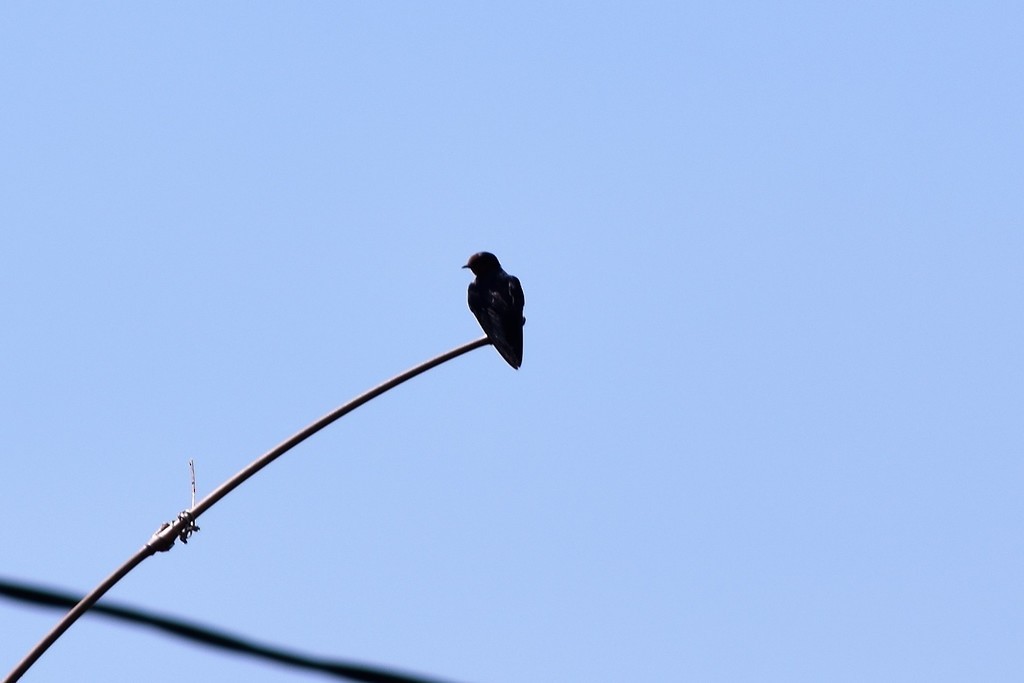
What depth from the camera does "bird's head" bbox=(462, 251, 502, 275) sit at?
13.3 metres

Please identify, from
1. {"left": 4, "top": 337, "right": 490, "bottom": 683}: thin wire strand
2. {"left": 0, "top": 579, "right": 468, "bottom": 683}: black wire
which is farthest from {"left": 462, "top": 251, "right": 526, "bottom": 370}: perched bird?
{"left": 0, "top": 579, "right": 468, "bottom": 683}: black wire

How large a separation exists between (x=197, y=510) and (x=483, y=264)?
6.08m

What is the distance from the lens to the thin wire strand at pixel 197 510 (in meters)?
6.57

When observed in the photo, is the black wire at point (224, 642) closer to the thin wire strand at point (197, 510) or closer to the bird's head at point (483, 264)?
the thin wire strand at point (197, 510)

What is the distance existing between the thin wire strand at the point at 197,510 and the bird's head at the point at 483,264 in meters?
4.29

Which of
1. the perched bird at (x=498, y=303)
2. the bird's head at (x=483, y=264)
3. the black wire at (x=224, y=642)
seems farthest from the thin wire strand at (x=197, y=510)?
the bird's head at (x=483, y=264)

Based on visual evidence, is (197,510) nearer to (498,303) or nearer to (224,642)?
(224,642)

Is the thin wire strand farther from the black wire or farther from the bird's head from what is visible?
A: the bird's head

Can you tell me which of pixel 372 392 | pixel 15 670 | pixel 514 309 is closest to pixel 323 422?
pixel 372 392

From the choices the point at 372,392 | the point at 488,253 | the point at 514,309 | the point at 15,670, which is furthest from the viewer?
the point at 488,253

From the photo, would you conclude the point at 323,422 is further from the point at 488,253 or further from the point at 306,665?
the point at 488,253

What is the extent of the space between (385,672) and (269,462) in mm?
2765

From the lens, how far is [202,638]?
505 centimetres

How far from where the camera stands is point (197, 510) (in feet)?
25.1
